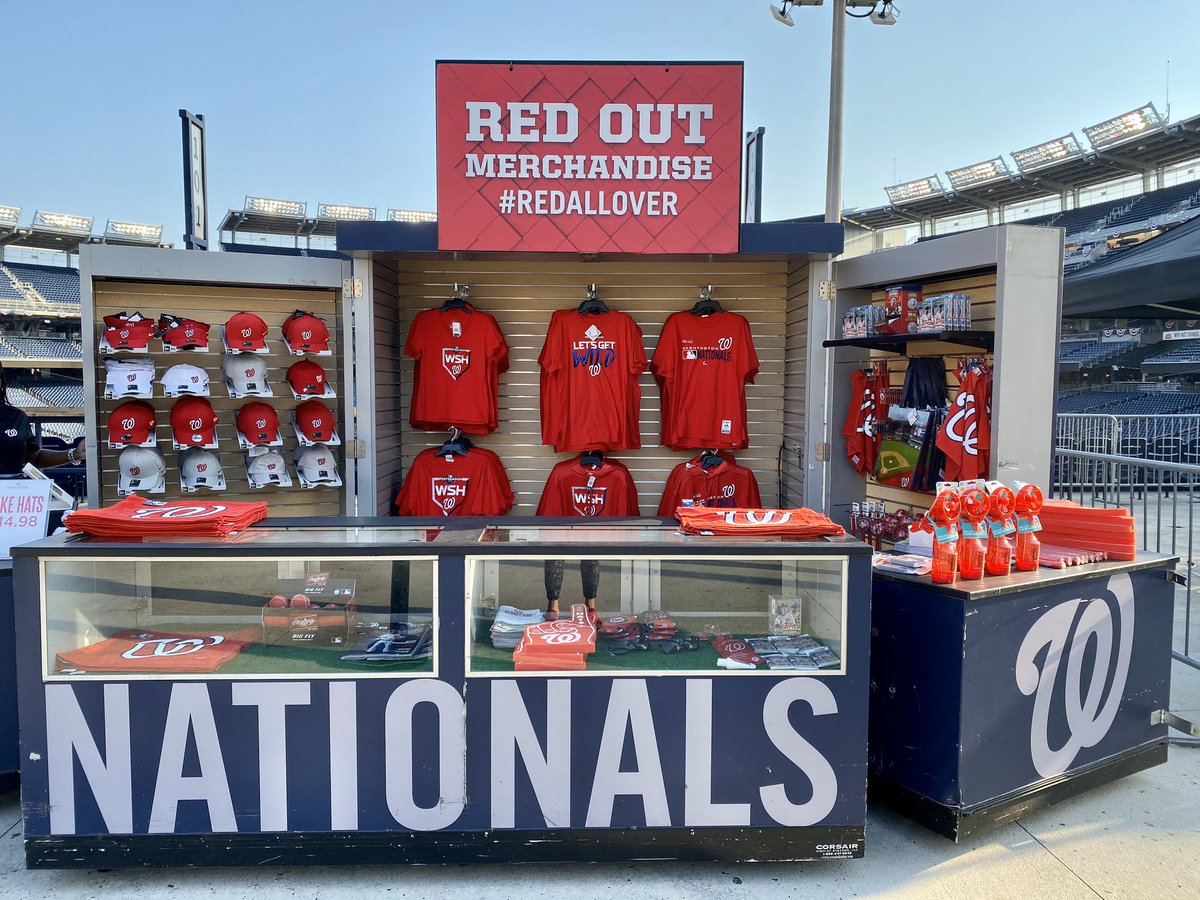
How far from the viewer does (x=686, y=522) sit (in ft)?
9.31

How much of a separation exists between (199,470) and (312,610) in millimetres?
2299

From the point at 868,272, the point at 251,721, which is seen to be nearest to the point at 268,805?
the point at 251,721

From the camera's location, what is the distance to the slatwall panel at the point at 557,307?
5.11 metres

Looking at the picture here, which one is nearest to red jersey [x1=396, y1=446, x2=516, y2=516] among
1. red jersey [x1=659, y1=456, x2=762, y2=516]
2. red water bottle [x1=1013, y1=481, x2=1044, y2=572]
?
red jersey [x1=659, y1=456, x2=762, y2=516]

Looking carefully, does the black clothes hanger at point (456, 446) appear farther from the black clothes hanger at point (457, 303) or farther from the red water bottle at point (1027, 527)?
the red water bottle at point (1027, 527)

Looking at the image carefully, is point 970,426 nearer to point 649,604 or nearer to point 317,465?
point 649,604

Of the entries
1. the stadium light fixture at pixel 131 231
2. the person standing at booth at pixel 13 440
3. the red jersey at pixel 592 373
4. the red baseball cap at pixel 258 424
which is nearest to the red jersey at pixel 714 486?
the red jersey at pixel 592 373

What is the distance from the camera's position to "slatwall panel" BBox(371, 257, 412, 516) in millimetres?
4656

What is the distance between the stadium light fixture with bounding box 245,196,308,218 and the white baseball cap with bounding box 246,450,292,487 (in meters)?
38.4

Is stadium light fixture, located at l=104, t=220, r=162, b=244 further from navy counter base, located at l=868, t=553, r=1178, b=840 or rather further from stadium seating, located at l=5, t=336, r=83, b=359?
navy counter base, located at l=868, t=553, r=1178, b=840

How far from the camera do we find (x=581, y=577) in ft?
9.05

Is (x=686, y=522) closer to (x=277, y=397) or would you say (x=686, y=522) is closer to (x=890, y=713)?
(x=890, y=713)

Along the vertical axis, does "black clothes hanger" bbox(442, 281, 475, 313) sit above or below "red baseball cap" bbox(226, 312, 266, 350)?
above

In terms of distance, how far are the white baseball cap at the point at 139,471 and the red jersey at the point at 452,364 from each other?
149 centimetres
